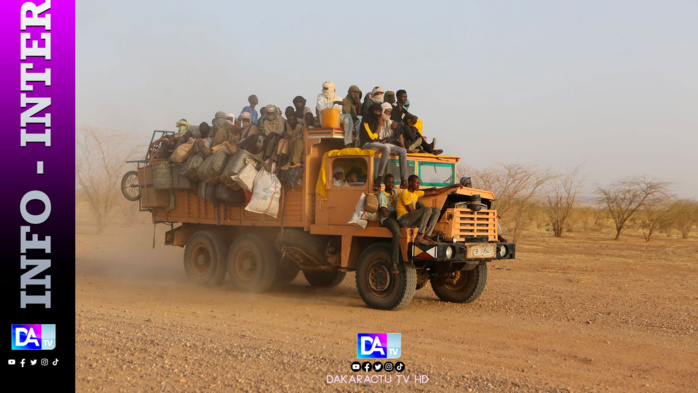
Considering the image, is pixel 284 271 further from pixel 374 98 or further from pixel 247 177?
pixel 374 98

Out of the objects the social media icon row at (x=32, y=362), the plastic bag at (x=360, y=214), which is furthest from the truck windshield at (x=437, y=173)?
the social media icon row at (x=32, y=362)

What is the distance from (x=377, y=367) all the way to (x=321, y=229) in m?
5.02

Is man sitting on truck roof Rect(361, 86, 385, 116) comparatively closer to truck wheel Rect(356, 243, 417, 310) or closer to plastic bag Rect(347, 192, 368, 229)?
plastic bag Rect(347, 192, 368, 229)

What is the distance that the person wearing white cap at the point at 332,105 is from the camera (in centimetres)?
1181

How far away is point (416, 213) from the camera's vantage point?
33.7 ft

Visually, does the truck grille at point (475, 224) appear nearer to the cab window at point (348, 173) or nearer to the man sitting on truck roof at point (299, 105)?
the cab window at point (348, 173)

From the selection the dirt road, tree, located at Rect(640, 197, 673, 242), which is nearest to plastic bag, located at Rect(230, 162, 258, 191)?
the dirt road

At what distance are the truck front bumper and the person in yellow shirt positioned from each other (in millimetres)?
108

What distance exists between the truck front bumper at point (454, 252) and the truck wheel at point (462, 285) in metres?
0.75

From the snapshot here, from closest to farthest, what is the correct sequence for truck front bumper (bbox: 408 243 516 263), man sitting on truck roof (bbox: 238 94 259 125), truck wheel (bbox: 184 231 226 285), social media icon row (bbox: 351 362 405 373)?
social media icon row (bbox: 351 362 405 373)
truck front bumper (bbox: 408 243 516 263)
truck wheel (bbox: 184 231 226 285)
man sitting on truck roof (bbox: 238 94 259 125)

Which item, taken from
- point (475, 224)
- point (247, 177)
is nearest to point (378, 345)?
point (475, 224)

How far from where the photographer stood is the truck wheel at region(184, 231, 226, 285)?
1400 centimetres

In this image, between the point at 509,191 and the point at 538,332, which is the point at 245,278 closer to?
the point at 538,332

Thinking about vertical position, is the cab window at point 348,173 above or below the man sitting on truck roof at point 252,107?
below
